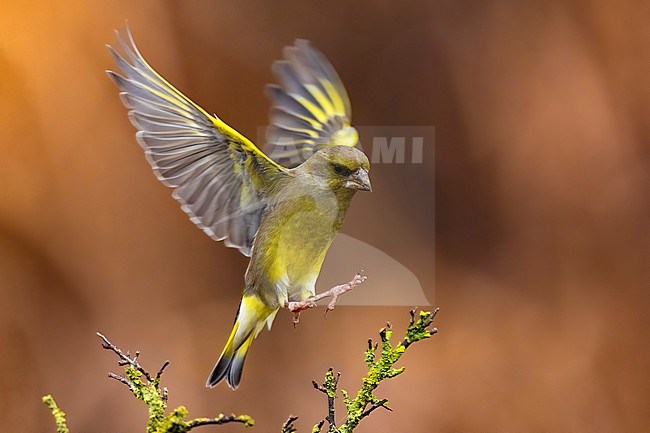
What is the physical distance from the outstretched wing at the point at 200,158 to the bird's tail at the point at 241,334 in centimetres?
5

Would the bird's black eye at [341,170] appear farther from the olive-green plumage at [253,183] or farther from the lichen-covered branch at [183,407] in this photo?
the lichen-covered branch at [183,407]

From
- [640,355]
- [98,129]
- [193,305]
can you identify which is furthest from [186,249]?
[640,355]

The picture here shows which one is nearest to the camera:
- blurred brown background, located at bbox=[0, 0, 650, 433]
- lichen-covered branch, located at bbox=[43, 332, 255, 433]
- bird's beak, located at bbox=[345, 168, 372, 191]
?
lichen-covered branch, located at bbox=[43, 332, 255, 433]

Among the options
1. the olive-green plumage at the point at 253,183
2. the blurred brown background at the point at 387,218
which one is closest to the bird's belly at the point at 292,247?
the olive-green plumage at the point at 253,183

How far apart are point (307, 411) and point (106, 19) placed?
0.49 metres

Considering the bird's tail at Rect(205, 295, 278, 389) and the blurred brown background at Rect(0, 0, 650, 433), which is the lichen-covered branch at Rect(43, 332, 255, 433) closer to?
the bird's tail at Rect(205, 295, 278, 389)

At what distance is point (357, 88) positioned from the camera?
32.5 inches

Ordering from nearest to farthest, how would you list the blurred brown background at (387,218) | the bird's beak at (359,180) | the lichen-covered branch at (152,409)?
the lichen-covered branch at (152,409) < the bird's beak at (359,180) < the blurred brown background at (387,218)

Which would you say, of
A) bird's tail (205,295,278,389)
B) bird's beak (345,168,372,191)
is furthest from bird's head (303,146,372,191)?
bird's tail (205,295,278,389)

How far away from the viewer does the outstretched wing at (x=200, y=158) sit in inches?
24.8

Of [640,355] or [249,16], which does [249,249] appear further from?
[640,355]

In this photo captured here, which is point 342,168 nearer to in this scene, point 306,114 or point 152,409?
point 306,114

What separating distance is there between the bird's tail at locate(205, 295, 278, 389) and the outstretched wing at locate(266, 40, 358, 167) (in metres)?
0.13

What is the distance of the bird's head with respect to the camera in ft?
2.06
